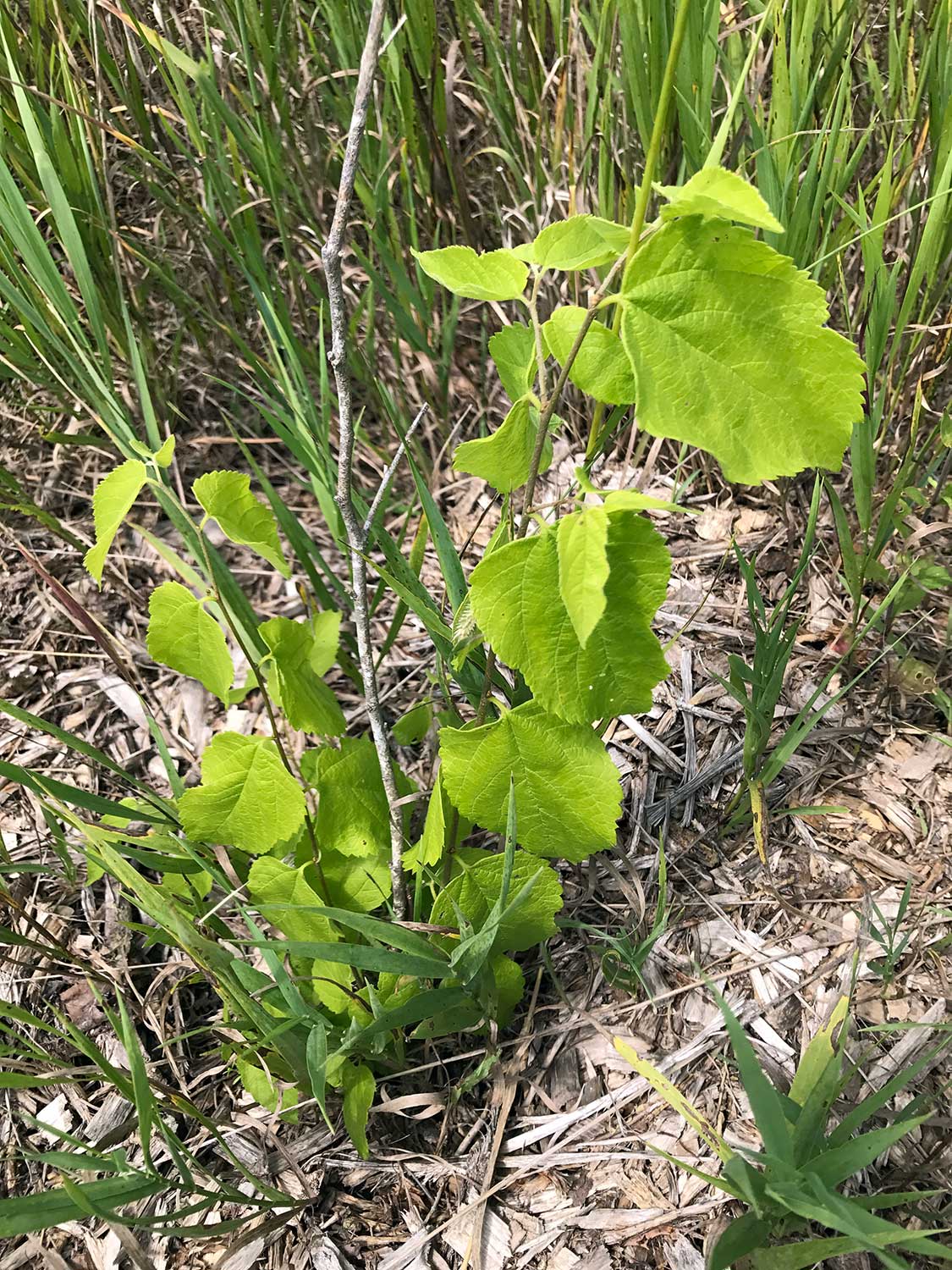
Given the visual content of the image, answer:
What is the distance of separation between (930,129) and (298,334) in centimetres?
105

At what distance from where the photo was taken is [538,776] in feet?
2.73

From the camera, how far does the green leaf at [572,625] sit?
648 mm

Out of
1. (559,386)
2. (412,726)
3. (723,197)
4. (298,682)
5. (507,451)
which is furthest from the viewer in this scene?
(412,726)

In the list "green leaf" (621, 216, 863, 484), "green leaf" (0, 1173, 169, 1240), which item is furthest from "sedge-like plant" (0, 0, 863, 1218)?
"green leaf" (0, 1173, 169, 1240)

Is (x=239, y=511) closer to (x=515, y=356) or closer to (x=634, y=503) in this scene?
(x=515, y=356)

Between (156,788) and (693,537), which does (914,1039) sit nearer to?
(693,537)

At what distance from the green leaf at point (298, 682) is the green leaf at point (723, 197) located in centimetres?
57

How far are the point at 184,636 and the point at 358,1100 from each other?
0.53 m

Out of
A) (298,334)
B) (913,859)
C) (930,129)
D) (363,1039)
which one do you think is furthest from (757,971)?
(298,334)

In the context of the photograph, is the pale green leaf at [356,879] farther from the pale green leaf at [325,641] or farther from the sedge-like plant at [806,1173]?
the sedge-like plant at [806,1173]

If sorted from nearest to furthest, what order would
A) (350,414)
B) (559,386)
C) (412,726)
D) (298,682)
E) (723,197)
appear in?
(723,197) < (559,386) < (350,414) < (298,682) < (412,726)

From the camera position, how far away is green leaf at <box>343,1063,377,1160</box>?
94 centimetres

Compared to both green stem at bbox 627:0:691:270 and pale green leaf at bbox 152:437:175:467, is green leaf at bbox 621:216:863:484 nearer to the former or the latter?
green stem at bbox 627:0:691:270

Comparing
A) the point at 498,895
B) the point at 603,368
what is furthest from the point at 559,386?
the point at 498,895
